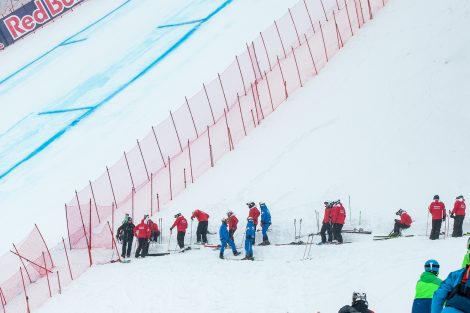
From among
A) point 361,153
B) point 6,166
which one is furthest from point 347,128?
point 6,166

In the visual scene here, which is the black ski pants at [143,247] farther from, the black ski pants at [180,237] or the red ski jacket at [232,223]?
the red ski jacket at [232,223]

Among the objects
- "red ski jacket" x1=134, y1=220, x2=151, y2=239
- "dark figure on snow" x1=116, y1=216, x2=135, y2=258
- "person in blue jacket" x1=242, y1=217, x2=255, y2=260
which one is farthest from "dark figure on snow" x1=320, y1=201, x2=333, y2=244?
"dark figure on snow" x1=116, y1=216, x2=135, y2=258

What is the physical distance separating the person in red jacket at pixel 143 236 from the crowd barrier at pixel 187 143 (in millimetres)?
791

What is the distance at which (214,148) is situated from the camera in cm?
2336

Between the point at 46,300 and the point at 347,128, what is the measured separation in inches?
417

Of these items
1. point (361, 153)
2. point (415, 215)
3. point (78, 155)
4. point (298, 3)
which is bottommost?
point (415, 215)

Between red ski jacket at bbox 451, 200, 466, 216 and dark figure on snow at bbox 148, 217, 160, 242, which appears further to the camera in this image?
dark figure on snow at bbox 148, 217, 160, 242

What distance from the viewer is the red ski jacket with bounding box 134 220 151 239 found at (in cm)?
1784

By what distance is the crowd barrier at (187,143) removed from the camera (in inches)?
730

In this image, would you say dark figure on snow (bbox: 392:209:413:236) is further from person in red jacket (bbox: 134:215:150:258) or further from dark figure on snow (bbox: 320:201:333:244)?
person in red jacket (bbox: 134:215:150:258)

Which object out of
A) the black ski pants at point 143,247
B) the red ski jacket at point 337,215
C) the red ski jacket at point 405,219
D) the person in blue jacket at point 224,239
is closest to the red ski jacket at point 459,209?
the red ski jacket at point 405,219

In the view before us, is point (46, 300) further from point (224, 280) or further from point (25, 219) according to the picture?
point (25, 219)

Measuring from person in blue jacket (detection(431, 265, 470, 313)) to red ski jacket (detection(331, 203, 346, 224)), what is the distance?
34.1 ft

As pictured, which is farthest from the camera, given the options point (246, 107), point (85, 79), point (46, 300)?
point (85, 79)
